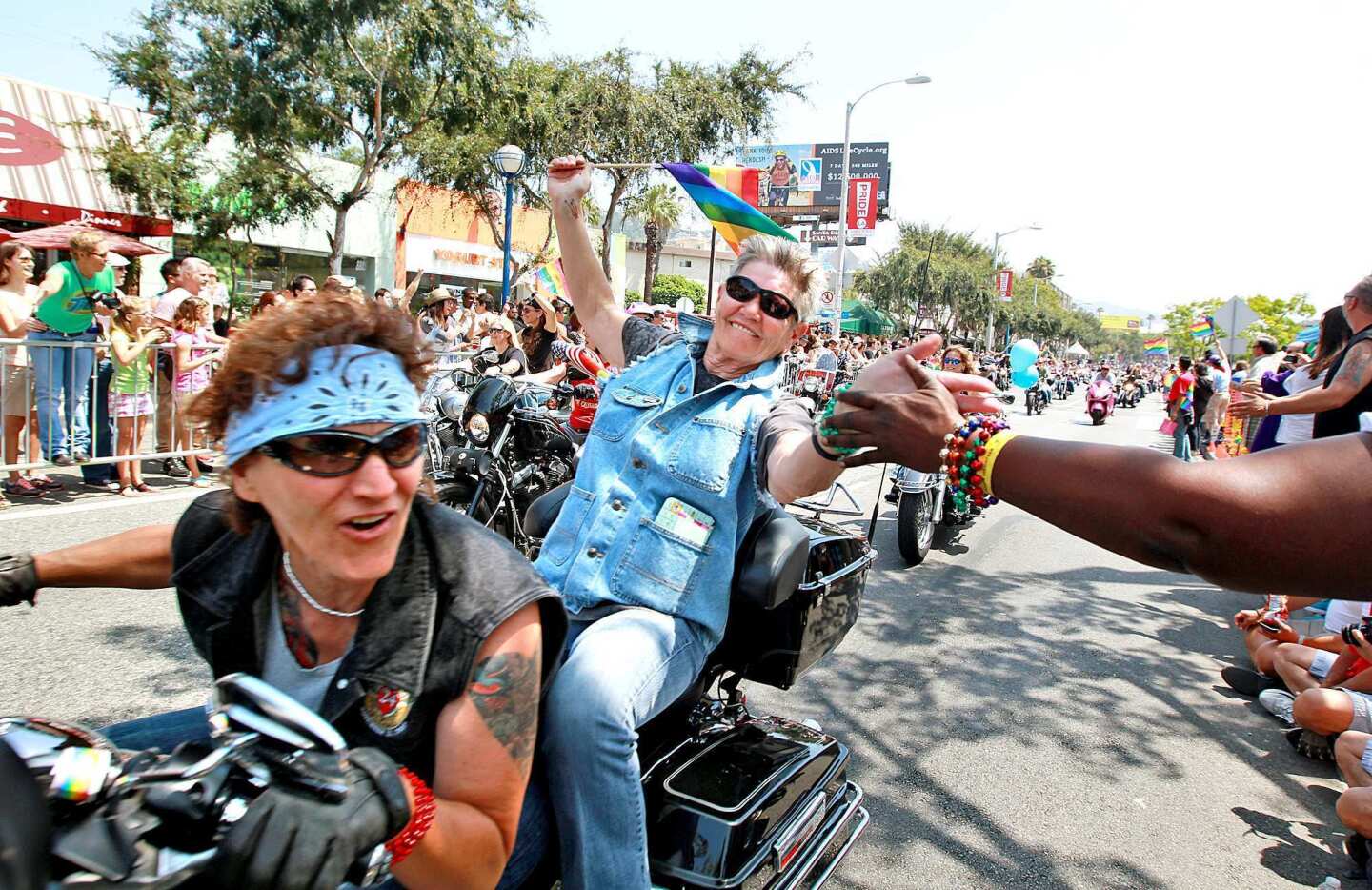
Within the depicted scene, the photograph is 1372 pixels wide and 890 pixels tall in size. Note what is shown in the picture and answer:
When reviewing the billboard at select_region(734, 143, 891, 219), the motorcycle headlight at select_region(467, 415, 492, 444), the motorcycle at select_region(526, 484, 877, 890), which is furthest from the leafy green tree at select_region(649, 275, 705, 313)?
the motorcycle at select_region(526, 484, 877, 890)

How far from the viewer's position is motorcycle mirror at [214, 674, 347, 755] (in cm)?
118

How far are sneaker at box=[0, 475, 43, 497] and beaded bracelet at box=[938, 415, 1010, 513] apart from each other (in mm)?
7734

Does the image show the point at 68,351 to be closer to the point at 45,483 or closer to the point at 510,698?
the point at 45,483

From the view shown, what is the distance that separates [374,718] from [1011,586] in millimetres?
5952

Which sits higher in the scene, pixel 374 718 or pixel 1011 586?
pixel 374 718

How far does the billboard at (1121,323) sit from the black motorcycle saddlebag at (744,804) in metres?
162

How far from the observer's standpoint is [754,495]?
2.34 m

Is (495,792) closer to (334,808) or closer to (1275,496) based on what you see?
(334,808)

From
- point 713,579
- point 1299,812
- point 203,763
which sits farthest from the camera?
point 1299,812

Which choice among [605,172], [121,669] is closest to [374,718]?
[121,669]

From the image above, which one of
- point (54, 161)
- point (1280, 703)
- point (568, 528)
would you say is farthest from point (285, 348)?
point (54, 161)

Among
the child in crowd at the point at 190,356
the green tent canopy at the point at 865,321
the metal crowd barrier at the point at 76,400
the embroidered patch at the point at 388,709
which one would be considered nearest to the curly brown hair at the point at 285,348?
the embroidered patch at the point at 388,709

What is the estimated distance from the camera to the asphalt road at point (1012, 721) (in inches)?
121

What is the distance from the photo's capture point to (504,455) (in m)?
5.48
